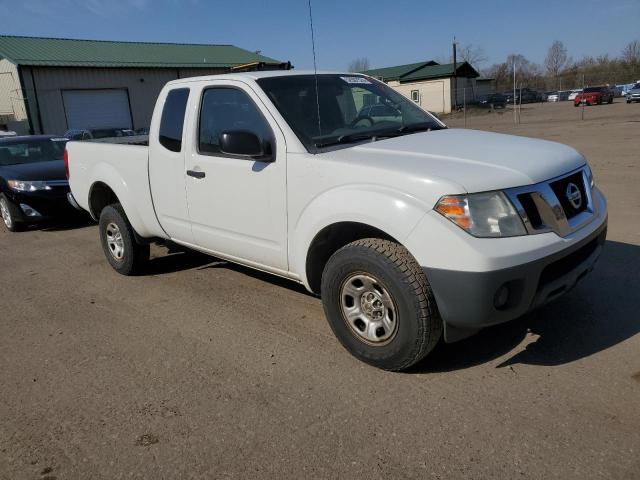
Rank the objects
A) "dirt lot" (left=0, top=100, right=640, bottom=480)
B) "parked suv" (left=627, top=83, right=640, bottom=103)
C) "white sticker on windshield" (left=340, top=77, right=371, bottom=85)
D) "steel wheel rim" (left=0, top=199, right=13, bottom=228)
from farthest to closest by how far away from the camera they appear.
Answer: "parked suv" (left=627, top=83, right=640, bottom=103) < "steel wheel rim" (left=0, top=199, right=13, bottom=228) < "white sticker on windshield" (left=340, top=77, right=371, bottom=85) < "dirt lot" (left=0, top=100, right=640, bottom=480)

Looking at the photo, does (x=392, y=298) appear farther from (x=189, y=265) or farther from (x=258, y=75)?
(x=189, y=265)

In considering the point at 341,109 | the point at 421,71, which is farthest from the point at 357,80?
the point at 421,71

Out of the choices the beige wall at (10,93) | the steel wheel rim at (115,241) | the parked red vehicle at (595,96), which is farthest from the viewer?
the parked red vehicle at (595,96)

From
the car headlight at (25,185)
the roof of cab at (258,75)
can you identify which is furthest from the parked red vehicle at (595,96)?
the roof of cab at (258,75)

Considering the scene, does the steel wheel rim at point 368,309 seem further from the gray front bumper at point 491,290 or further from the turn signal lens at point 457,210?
the turn signal lens at point 457,210

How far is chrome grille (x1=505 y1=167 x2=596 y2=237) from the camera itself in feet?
9.93

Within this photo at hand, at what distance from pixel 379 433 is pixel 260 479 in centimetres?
66

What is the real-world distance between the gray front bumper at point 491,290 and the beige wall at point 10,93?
30848 millimetres

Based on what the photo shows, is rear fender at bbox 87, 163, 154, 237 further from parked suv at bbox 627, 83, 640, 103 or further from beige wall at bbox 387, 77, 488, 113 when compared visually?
beige wall at bbox 387, 77, 488, 113

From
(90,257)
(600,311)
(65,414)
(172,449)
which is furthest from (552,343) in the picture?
(90,257)

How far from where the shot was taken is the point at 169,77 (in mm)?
34438

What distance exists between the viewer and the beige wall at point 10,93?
29.0 meters

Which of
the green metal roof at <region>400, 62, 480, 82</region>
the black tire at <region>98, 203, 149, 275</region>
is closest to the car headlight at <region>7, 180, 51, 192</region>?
the black tire at <region>98, 203, 149, 275</region>

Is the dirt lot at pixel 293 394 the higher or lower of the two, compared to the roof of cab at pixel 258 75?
lower
